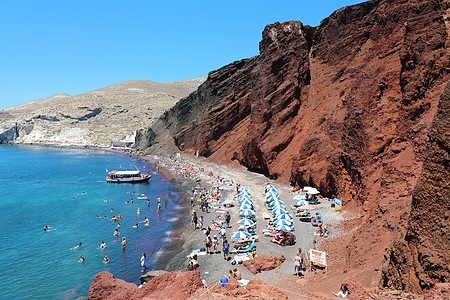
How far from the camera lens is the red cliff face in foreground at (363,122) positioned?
28.6 ft

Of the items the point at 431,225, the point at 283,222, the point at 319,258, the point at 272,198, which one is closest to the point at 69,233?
the point at 272,198

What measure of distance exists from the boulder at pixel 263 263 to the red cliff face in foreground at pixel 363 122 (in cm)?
339

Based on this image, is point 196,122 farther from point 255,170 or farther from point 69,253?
point 69,253

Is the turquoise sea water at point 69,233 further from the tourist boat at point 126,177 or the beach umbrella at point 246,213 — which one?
the beach umbrella at point 246,213

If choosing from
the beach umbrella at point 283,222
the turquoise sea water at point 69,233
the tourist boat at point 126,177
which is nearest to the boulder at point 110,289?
the turquoise sea water at point 69,233

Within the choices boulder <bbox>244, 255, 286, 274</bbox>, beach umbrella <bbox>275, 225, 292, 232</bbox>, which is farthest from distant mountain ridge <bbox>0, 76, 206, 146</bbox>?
boulder <bbox>244, 255, 286, 274</bbox>

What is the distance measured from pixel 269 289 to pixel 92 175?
61191mm

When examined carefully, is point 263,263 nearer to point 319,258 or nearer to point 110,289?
point 319,258

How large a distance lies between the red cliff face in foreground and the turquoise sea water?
15.7m

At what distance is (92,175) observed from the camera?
60.9m

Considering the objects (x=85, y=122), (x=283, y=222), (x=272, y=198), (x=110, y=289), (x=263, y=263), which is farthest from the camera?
(x=85, y=122)

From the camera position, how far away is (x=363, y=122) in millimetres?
24000

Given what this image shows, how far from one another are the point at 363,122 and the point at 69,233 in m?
29.6

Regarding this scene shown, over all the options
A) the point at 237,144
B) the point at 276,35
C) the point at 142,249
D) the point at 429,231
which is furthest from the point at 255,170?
the point at 429,231
